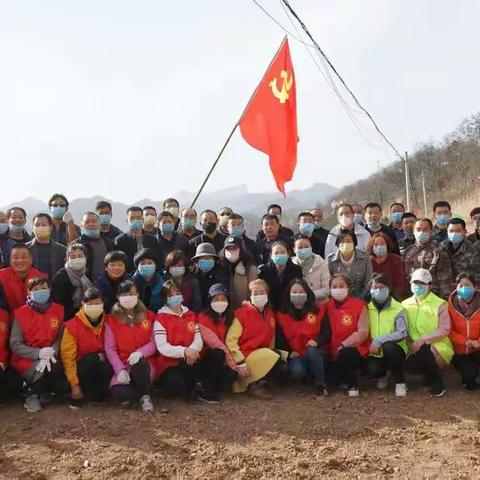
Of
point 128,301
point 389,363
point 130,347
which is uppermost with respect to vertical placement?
point 128,301

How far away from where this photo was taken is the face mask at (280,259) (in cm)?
643

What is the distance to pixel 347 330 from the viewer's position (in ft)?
19.9

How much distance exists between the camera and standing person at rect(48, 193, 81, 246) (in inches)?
277

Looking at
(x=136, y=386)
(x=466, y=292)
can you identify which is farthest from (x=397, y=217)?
(x=136, y=386)

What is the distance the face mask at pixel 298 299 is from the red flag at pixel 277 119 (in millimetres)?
2403

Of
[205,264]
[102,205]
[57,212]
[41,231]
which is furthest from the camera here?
[102,205]

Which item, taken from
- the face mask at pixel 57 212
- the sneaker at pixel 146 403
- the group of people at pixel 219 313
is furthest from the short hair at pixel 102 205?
the sneaker at pixel 146 403

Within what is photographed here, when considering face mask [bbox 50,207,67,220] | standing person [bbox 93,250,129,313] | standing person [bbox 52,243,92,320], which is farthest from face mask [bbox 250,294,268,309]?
face mask [bbox 50,207,67,220]

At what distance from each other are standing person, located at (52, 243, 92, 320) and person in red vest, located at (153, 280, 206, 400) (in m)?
0.91

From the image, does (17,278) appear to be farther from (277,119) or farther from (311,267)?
(277,119)

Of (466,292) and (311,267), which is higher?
(311,267)

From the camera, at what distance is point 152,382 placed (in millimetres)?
5668

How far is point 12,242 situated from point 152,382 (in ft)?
8.33

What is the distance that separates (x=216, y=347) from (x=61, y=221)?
9.27 feet
